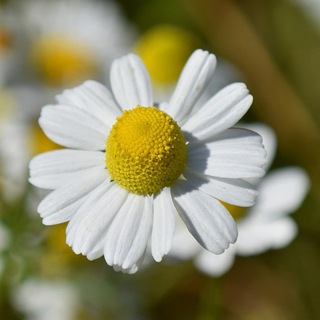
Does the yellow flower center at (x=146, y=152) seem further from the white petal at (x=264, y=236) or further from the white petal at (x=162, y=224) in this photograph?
the white petal at (x=264, y=236)

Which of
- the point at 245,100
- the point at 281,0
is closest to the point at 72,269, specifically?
the point at 245,100

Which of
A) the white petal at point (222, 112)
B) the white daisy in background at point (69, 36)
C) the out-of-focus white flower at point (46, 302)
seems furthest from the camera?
the white daisy in background at point (69, 36)

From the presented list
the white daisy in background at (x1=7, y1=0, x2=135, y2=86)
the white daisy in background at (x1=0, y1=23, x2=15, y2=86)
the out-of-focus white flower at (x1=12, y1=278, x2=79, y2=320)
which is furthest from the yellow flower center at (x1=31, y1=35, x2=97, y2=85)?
the out-of-focus white flower at (x1=12, y1=278, x2=79, y2=320)

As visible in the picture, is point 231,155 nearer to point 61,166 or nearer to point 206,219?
point 206,219

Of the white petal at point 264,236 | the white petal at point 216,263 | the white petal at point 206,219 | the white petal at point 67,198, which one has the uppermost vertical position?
the white petal at point 206,219

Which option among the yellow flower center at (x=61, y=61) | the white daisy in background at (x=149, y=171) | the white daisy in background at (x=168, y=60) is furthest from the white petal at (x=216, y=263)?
the yellow flower center at (x=61, y=61)

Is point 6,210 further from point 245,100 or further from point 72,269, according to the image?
point 245,100

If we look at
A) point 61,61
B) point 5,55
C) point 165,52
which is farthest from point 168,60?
point 5,55
